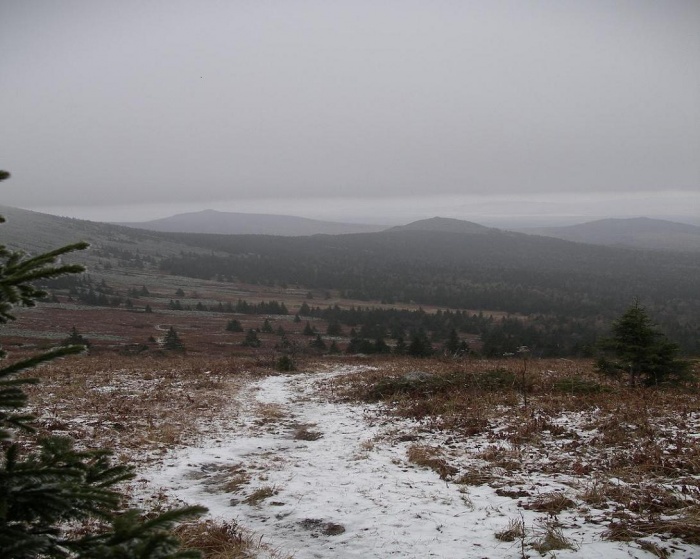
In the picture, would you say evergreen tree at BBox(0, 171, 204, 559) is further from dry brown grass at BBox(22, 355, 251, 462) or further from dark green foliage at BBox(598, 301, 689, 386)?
dark green foliage at BBox(598, 301, 689, 386)

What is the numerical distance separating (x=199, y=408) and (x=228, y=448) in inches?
149

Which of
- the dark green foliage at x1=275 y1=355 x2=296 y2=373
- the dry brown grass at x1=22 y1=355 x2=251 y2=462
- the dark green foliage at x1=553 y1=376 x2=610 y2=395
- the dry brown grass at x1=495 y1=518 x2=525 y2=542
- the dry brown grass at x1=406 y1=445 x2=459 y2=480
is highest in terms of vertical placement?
the dry brown grass at x1=495 y1=518 x2=525 y2=542

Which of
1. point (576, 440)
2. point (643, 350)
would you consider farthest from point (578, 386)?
point (576, 440)

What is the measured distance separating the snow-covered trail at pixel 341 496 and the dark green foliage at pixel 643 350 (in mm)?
7218

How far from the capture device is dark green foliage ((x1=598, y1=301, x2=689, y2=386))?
11930mm

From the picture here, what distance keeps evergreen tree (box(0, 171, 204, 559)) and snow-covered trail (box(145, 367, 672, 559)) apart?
3.23 m

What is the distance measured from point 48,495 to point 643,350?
46.9ft

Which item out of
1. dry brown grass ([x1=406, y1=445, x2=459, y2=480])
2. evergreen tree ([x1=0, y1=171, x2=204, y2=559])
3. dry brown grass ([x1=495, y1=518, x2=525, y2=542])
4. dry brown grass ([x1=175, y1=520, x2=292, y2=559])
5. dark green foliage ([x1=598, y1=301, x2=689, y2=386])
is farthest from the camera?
dark green foliage ([x1=598, y1=301, x2=689, y2=386])

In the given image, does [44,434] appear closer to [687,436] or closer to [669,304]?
[687,436]

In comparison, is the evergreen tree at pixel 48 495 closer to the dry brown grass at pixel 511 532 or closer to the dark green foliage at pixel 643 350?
the dry brown grass at pixel 511 532

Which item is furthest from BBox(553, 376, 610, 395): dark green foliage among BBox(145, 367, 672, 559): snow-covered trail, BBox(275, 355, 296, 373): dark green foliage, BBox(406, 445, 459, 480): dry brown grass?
A: BBox(275, 355, 296, 373): dark green foliage

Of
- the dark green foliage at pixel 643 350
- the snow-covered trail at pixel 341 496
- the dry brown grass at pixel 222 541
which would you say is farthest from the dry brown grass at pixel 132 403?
the dark green foliage at pixel 643 350

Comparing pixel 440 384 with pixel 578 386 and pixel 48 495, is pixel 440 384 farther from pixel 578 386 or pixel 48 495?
pixel 48 495

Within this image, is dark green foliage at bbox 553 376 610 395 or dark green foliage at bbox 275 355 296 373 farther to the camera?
dark green foliage at bbox 275 355 296 373
